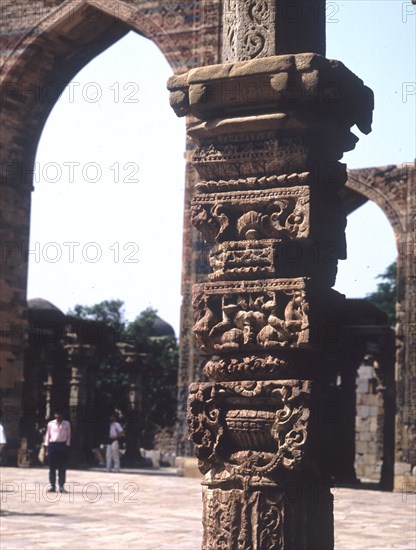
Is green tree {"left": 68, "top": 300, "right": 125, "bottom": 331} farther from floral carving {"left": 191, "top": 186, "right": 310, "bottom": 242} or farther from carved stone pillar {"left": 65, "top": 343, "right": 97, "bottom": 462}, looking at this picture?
floral carving {"left": 191, "top": 186, "right": 310, "bottom": 242}

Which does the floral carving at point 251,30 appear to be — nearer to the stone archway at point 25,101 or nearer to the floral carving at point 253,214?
the floral carving at point 253,214

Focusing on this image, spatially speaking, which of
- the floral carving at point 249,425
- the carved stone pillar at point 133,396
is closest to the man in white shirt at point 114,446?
the carved stone pillar at point 133,396

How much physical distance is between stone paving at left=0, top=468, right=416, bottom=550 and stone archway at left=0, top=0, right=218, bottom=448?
106 inches

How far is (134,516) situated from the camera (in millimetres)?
10102

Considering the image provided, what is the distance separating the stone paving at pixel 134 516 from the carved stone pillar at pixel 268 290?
3735 mm

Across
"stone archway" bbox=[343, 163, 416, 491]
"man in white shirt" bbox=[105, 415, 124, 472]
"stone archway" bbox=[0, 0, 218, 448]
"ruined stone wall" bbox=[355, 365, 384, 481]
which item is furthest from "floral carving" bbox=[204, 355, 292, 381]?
"ruined stone wall" bbox=[355, 365, 384, 481]

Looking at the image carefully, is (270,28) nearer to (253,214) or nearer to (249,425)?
(253,214)

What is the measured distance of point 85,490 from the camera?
13.4 meters

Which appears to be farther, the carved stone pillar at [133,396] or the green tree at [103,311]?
the green tree at [103,311]

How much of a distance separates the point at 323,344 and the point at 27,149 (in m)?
14.5

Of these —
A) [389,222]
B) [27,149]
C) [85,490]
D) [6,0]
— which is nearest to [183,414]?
[85,490]

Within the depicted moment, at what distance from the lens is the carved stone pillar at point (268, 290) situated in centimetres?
407

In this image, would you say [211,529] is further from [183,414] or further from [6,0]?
[6,0]

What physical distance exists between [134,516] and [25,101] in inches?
373
